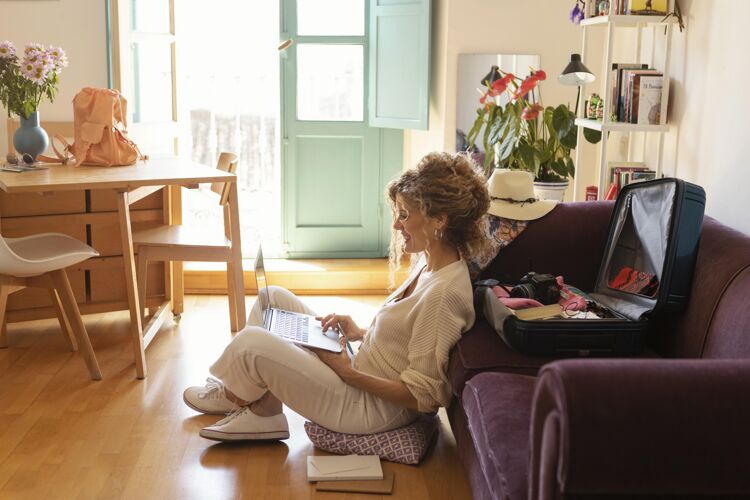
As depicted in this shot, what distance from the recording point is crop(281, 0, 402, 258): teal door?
545cm

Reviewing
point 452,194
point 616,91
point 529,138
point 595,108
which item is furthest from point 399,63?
point 452,194

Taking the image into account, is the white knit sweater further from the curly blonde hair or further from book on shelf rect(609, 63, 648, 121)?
book on shelf rect(609, 63, 648, 121)

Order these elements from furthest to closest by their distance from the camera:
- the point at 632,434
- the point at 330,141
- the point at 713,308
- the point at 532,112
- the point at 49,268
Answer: the point at 330,141
the point at 532,112
the point at 49,268
the point at 713,308
the point at 632,434

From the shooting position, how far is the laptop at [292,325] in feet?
9.42

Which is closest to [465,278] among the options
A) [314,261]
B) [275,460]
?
[275,460]

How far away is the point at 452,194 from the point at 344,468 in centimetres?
90

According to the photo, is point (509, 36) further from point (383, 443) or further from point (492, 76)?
point (383, 443)

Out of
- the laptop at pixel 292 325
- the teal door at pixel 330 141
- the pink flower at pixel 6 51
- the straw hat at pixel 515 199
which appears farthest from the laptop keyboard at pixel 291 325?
the teal door at pixel 330 141

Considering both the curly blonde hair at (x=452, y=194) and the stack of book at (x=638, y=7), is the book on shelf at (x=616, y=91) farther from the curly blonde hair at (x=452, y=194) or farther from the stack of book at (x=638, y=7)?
the curly blonde hair at (x=452, y=194)

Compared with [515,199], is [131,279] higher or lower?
lower

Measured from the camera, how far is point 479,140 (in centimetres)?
503

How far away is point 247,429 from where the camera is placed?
119 inches

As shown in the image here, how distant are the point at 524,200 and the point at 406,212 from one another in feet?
2.29

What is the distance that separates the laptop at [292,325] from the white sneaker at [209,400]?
423 mm
